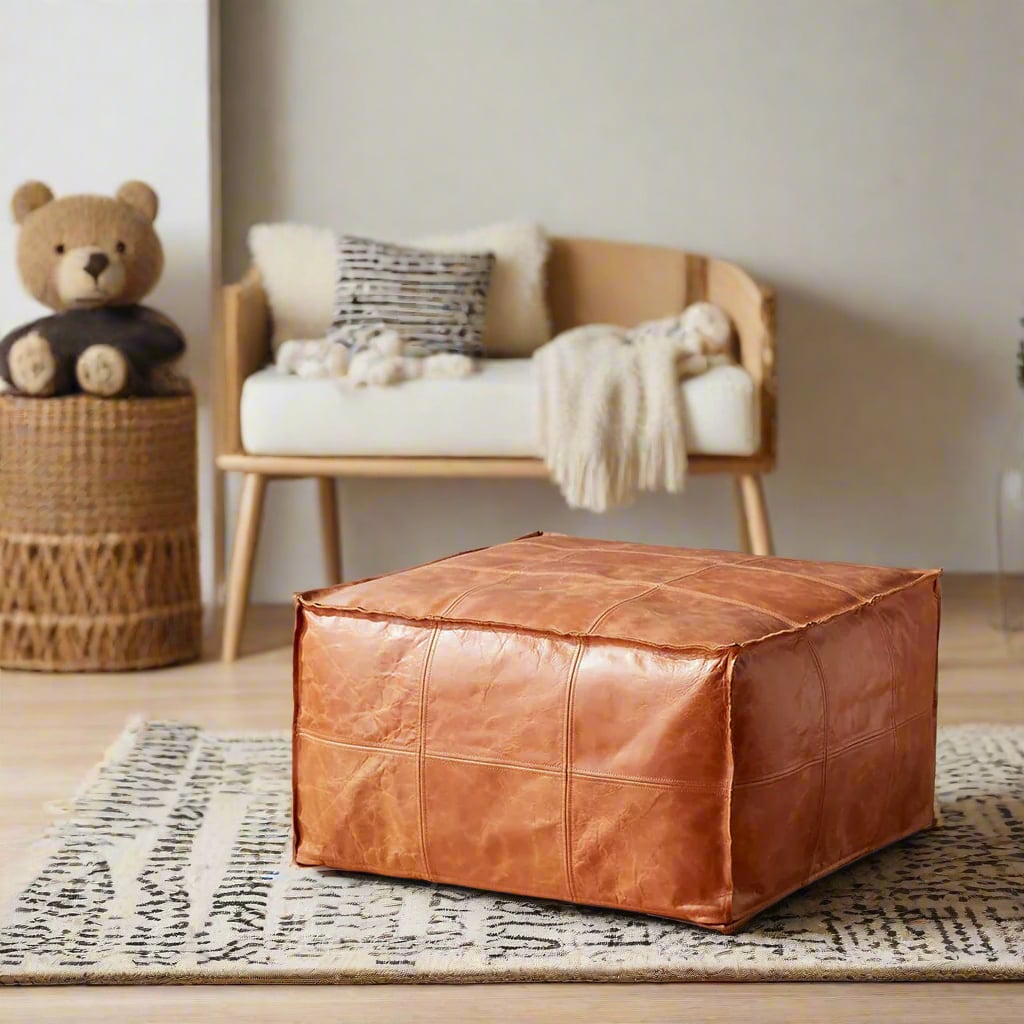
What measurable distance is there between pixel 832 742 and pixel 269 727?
Result: 977 millimetres

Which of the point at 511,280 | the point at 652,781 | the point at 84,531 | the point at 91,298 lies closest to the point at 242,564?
the point at 84,531

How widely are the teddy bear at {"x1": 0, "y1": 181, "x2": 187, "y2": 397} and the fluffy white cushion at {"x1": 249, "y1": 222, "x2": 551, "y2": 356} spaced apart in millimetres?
251

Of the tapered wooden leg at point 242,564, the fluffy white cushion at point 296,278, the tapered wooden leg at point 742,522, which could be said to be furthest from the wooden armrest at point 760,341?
the tapered wooden leg at point 242,564

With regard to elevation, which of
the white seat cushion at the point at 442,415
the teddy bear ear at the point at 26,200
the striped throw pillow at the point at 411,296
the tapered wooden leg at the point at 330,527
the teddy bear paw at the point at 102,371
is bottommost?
the tapered wooden leg at the point at 330,527

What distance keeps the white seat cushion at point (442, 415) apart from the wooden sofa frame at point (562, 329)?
35mm

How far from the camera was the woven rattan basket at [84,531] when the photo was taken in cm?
252

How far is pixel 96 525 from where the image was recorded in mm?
2527

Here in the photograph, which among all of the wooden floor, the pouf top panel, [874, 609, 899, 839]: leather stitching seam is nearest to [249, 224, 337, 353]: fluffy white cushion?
the wooden floor

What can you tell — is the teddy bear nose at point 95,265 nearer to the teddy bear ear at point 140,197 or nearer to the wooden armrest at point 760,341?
the teddy bear ear at point 140,197

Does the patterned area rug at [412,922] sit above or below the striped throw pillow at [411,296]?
below

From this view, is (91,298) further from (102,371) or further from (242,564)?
(242,564)

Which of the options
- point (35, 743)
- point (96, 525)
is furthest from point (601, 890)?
point (96, 525)

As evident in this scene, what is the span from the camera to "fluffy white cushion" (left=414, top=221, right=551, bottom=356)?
117 inches

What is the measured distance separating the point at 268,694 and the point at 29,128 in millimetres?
1291
